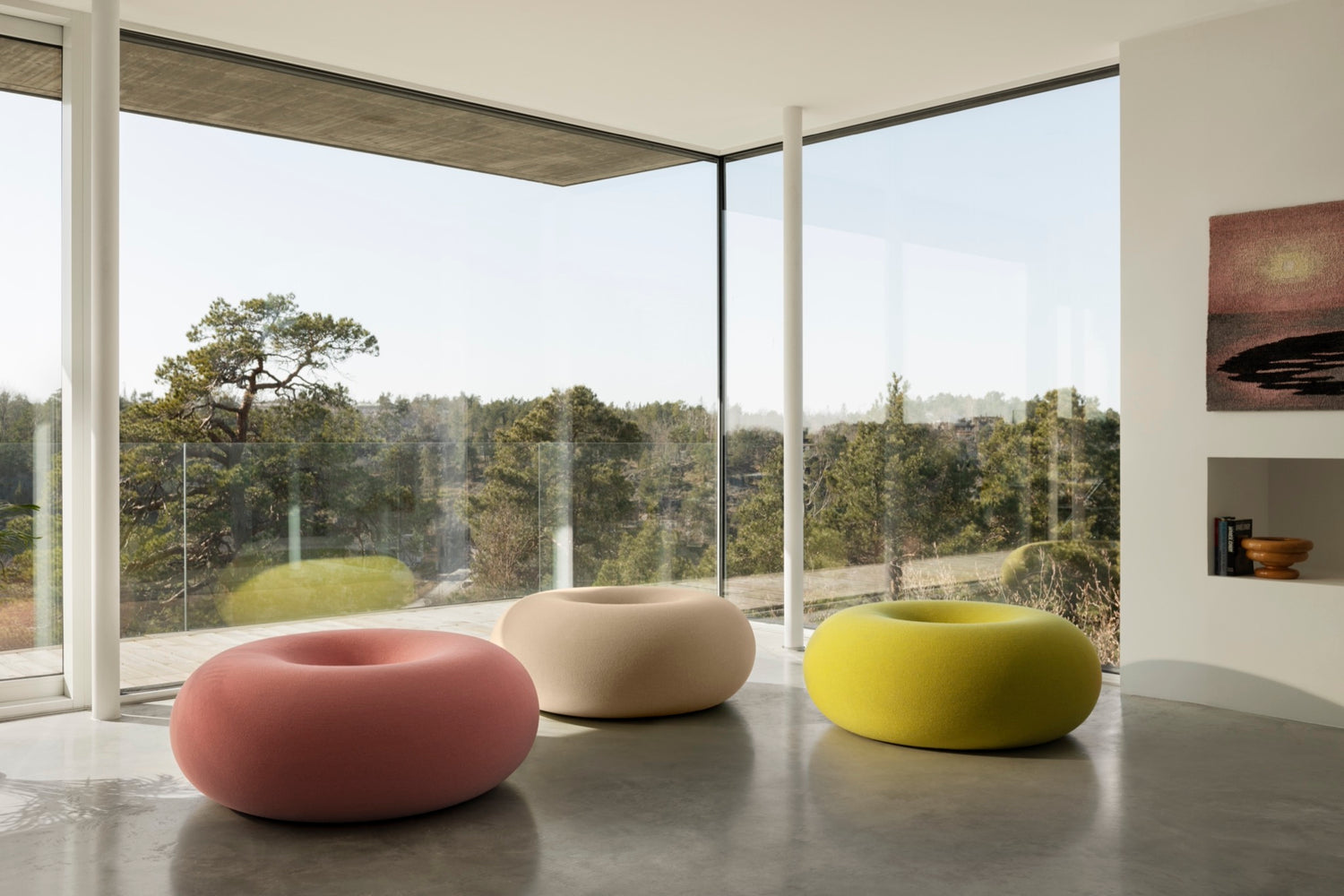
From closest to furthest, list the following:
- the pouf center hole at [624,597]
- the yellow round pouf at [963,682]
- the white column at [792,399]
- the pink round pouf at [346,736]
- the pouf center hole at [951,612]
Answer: the pink round pouf at [346,736], the yellow round pouf at [963,682], the pouf center hole at [951,612], the pouf center hole at [624,597], the white column at [792,399]

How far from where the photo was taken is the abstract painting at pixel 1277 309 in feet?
15.9

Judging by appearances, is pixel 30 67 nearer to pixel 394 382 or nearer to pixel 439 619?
pixel 394 382

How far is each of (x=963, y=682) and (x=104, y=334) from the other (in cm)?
390

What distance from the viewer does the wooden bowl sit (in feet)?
16.6

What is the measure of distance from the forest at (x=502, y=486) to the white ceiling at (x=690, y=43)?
138 centimetres

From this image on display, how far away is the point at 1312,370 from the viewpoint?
4.88 meters

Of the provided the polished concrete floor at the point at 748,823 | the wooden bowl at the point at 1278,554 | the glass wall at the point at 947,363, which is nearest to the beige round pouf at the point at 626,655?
the polished concrete floor at the point at 748,823

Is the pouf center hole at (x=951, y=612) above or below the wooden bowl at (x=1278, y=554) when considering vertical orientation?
below

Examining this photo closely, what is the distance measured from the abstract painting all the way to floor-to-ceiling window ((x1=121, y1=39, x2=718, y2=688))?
361cm

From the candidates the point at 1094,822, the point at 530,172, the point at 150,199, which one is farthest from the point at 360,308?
the point at 1094,822

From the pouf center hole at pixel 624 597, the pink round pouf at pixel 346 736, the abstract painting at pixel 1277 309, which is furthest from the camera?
the pouf center hole at pixel 624 597

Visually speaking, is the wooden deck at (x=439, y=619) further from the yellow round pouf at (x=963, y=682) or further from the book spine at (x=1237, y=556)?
the yellow round pouf at (x=963, y=682)

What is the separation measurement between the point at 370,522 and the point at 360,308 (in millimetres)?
1157

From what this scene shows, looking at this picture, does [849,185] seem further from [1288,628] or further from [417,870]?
[417,870]
